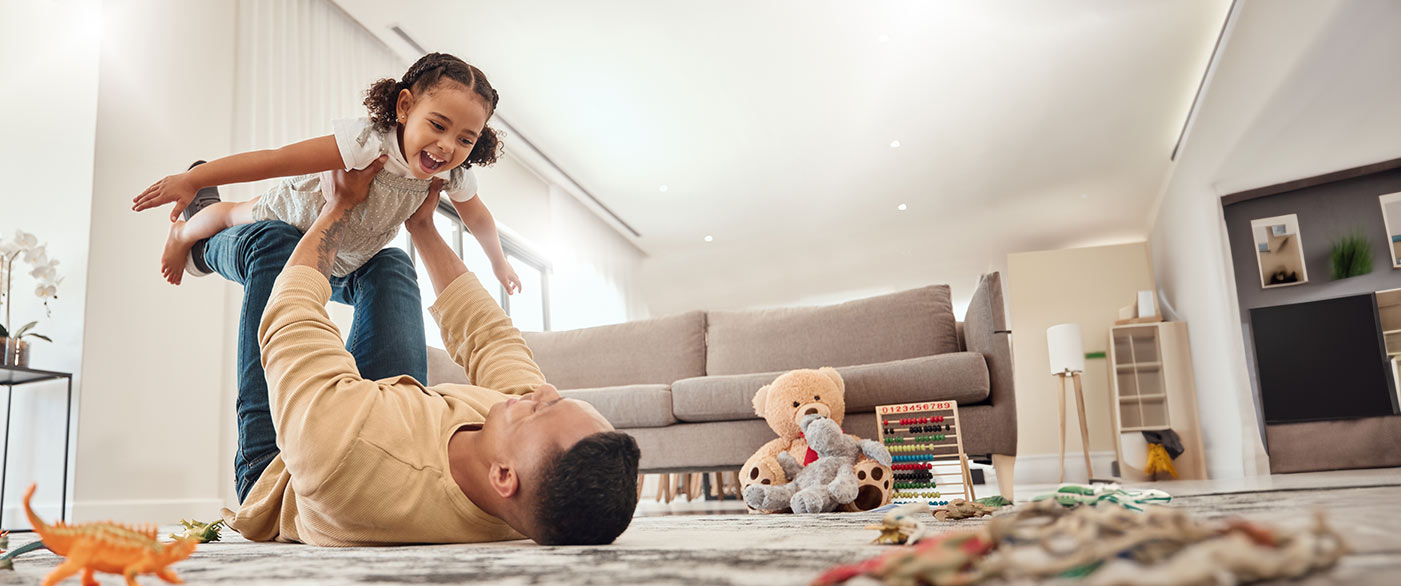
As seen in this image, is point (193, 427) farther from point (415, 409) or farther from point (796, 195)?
point (796, 195)

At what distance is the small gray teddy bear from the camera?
2.22 m

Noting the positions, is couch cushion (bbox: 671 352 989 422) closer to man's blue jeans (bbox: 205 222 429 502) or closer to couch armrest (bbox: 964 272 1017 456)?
couch armrest (bbox: 964 272 1017 456)

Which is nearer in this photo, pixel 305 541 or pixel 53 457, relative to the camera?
pixel 305 541

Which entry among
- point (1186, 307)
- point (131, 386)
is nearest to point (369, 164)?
point (131, 386)

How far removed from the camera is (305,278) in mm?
1184

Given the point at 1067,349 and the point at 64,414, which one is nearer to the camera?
the point at 64,414

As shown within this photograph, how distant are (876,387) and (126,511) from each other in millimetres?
2497

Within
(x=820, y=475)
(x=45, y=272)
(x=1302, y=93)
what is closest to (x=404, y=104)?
(x=820, y=475)

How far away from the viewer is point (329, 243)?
4.31ft

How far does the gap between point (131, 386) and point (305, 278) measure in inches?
78.2

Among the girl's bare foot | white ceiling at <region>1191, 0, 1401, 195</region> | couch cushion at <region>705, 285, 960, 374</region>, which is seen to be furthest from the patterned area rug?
white ceiling at <region>1191, 0, 1401, 195</region>

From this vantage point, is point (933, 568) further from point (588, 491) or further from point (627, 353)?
point (627, 353)

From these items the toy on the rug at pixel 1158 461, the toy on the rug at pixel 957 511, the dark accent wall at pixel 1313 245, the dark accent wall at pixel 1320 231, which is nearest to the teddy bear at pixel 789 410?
the toy on the rug at pixel 957 511

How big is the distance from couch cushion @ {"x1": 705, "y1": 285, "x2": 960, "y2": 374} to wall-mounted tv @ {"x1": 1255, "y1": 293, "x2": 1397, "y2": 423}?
9.82ft
